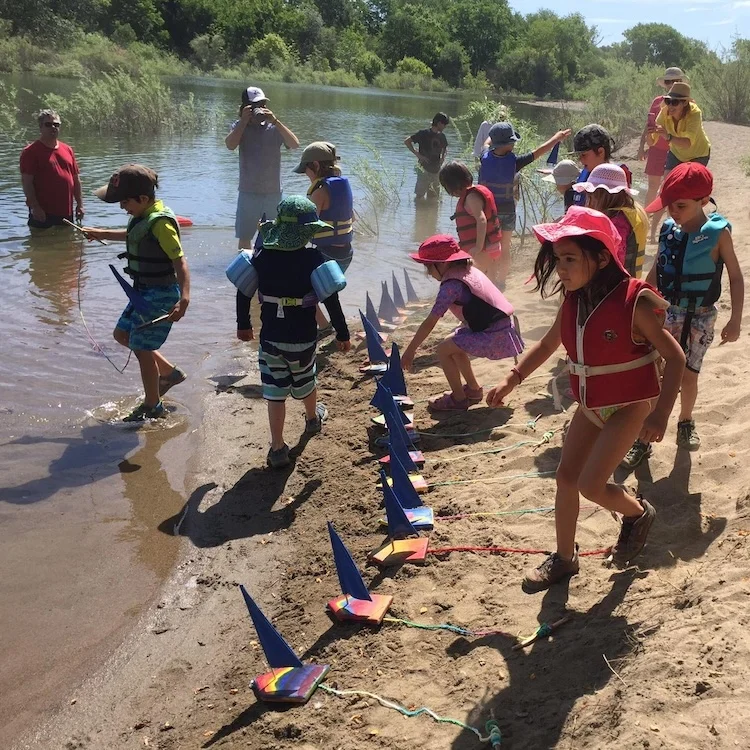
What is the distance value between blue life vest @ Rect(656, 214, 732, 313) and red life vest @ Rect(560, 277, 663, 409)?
1346 mm

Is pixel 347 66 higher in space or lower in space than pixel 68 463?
higher

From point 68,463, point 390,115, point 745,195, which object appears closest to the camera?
point 68,463

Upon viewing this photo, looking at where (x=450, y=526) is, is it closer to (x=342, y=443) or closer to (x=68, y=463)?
(x=342, y=443)

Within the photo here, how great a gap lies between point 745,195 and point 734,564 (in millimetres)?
10597

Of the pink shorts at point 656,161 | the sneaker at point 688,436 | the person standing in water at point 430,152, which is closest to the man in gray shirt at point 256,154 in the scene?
the person standing in water at point 430,152

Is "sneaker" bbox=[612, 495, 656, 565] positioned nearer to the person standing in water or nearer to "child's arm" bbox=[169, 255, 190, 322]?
"child's arm" bbox=[169, 255, 190, 322]

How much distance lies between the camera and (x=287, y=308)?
486 centimetres

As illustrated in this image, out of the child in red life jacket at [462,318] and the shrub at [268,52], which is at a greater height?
the shrub at [268,52]

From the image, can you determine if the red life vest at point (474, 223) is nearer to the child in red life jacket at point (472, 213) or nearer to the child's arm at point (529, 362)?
the child in red life jacket at point (472, 213)

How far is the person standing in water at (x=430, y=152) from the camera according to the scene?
516 inches

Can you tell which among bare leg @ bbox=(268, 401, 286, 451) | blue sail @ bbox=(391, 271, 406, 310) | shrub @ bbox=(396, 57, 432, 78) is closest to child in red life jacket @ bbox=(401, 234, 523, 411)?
bare leg @ bbox=(268, 401, 286, 451)

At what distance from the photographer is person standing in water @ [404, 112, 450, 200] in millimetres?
13095

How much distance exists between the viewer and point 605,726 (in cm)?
247

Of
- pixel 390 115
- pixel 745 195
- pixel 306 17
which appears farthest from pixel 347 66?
pixel 745 195
